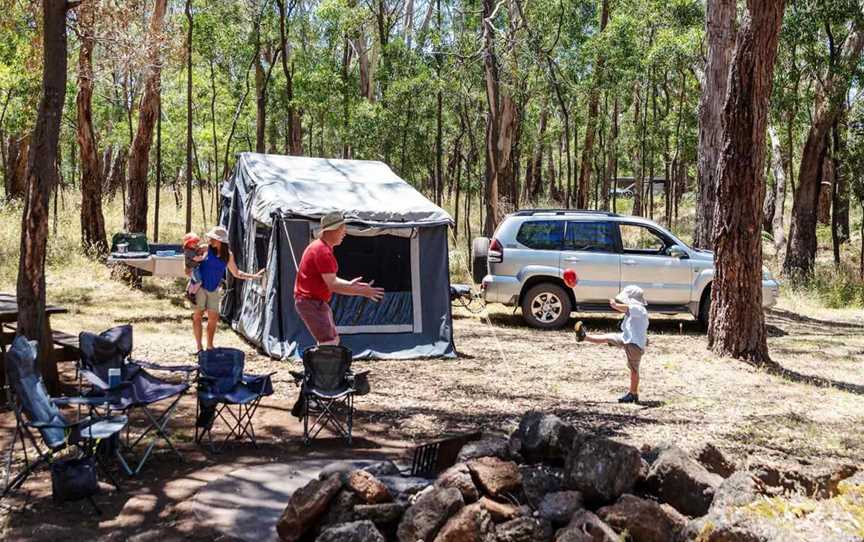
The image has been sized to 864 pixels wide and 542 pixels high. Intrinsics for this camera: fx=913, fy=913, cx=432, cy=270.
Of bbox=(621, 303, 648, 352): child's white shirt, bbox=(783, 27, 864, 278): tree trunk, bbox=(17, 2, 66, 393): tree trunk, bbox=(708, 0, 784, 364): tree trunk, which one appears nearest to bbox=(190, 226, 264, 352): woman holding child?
bbox=(17, 2, 66, 393): tree trunk

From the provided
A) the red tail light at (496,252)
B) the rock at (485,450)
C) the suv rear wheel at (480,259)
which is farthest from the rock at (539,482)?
the suv rear wheel at (480,259)

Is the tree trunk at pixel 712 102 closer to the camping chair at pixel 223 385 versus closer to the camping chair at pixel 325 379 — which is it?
the camping chair at pixel 325 379

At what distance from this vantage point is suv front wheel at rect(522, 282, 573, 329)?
1338cm

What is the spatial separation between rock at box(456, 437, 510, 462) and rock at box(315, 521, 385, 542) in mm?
953

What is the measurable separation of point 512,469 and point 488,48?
700 inches

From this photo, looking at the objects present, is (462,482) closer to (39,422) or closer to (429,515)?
(429,515)

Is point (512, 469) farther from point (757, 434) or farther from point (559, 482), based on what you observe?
point (757, 434)

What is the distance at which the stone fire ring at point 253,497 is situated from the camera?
4.96 meters

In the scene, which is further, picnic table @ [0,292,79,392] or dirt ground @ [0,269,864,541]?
picnic table @ [0,292,79,392]

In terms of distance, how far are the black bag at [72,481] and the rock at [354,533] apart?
1612 millimetres

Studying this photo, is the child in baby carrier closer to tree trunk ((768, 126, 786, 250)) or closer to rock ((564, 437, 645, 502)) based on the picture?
rock ((564, 437, 645, 502))

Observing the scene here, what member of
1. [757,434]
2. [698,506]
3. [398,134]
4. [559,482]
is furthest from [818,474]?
[398,134]

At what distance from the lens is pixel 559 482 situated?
196 inches

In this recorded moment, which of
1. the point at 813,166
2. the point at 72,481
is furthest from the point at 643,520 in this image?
the point at 813,166
